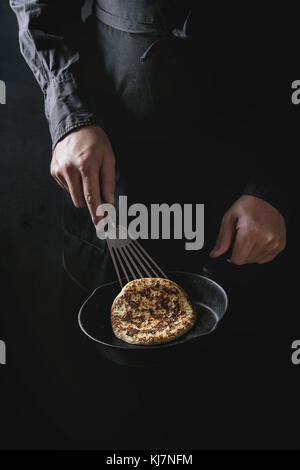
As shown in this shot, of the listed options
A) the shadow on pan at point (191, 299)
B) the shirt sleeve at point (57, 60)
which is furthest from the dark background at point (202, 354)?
the shirt sleeve at point (57, 60)

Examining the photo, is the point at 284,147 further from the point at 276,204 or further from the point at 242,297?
the point at 242,297

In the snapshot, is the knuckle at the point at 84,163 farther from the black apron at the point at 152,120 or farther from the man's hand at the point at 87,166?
the black apron at the point at 152,120

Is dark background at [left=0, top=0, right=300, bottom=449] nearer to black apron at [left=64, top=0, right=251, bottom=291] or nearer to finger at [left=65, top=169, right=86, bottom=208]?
black apron at [left=64, top=0, right=251, bottom=291]

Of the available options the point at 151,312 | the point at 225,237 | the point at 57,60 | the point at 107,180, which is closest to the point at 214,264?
the point at 225,237

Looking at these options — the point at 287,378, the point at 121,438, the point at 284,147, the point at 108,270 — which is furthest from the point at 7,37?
the point at 287,378

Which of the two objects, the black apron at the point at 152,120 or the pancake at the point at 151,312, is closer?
the pancake at the point at 151,312

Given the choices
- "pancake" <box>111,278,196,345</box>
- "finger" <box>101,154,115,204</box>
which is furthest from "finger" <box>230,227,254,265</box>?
"finger" <box>101,154,115,204</box>
